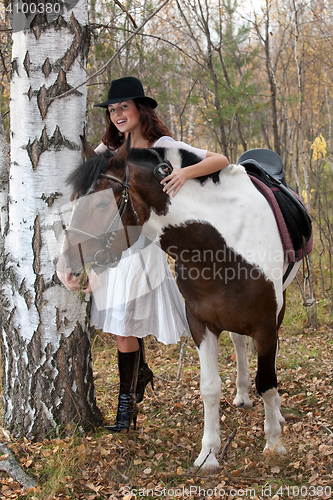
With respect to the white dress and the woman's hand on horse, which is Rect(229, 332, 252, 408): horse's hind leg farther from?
the woman's hand on horse

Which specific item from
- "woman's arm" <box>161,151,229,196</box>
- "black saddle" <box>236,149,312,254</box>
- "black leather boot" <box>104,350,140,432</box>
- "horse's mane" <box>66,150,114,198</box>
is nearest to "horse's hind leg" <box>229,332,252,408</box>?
"black leather boot" <box>104,350,140,432</box>

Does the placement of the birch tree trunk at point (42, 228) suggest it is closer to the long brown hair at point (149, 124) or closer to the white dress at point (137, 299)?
the white dress at point (137, 299)

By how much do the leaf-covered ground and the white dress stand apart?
27.6 inches

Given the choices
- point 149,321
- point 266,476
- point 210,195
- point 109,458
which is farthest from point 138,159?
point 266,476

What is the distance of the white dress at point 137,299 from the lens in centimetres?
271

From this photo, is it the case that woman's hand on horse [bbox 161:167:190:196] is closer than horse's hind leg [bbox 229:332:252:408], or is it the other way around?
woman's hand on horse [bbox 161:167:190:196]

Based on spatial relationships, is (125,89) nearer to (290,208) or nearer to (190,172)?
(190,172)

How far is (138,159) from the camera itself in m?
2.07

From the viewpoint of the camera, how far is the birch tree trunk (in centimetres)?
240

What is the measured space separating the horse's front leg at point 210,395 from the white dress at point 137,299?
37cm

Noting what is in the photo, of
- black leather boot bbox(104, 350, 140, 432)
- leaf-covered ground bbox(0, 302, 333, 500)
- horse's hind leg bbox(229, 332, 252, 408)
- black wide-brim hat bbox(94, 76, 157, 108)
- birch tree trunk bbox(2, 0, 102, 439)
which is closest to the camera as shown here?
leaf-covered ground bbox(0, 302, 333, 500)

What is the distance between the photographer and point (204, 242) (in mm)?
2195

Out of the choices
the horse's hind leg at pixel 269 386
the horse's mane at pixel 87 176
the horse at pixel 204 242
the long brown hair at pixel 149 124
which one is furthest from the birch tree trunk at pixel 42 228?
the horse's hind leg at pixel 269 386

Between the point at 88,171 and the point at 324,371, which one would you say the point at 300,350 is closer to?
the point at 324,371
